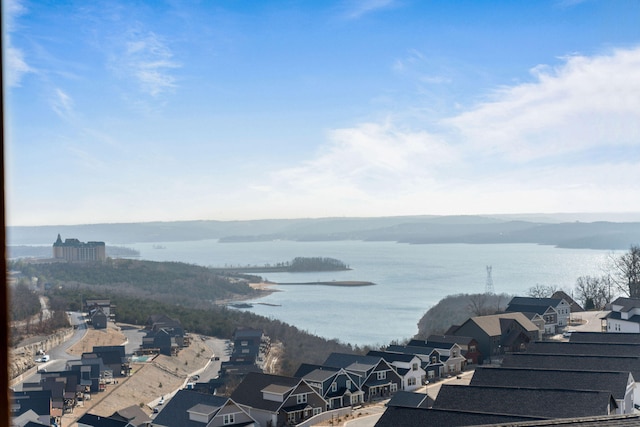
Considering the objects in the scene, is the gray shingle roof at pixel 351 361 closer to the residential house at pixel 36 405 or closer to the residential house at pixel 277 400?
the residential house at pixel 277 400

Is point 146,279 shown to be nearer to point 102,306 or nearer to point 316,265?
point 102,306

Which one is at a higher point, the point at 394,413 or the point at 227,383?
the point at 394,413

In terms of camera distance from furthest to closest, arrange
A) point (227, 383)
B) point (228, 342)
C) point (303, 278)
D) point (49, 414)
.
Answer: point (303, 278) < point (228, 342) < point (227, 383) < point (49, 414)

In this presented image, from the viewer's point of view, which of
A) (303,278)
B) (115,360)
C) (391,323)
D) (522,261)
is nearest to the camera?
(115,360)

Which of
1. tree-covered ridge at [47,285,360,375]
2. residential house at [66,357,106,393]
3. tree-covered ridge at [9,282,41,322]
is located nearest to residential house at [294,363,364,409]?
tree-covered ridge at [47,285,360,375]

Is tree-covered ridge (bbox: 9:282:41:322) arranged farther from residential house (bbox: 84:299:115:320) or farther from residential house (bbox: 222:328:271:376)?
residential house (bbox: 222:328:271:376)

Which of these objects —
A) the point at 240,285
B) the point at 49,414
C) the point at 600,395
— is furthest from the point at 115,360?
the point at 240,285

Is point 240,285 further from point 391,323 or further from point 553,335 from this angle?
point 553,335
